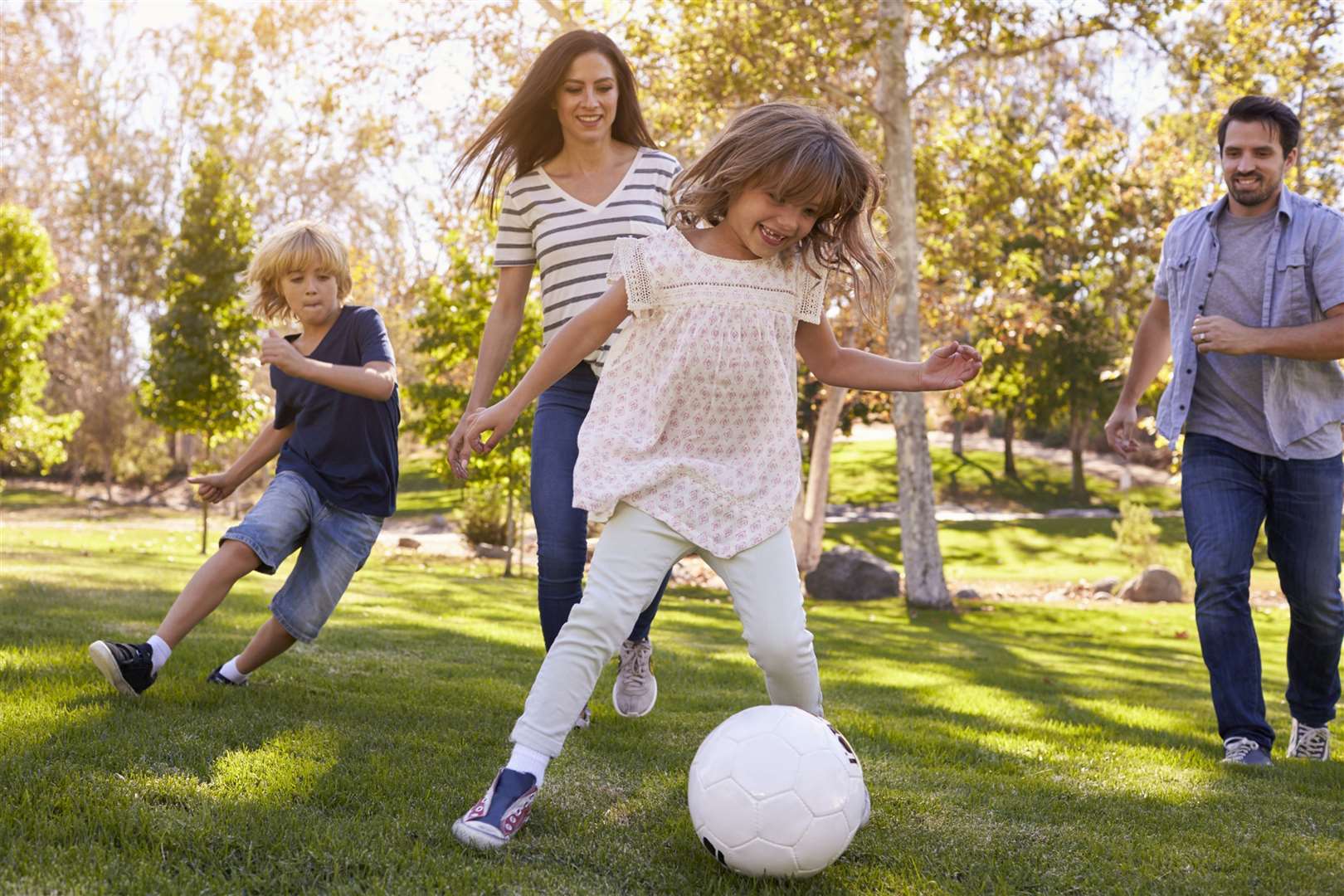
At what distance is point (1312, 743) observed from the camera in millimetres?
5176

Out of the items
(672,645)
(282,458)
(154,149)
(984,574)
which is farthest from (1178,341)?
(154,149)

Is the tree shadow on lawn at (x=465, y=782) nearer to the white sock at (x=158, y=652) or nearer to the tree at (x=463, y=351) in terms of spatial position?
the white sock at (x=158, y=652)

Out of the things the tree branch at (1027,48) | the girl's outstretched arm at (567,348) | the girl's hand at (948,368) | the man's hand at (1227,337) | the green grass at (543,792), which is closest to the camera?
the green grass at (543,792)

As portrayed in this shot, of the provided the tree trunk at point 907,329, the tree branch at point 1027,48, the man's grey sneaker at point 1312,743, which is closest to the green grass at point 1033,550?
the tree trunk at point 907,329

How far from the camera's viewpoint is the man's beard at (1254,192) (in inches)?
194

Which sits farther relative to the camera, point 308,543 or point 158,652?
point 308,543

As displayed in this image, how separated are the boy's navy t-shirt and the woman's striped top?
0.67 m

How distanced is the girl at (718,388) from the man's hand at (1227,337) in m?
1.48

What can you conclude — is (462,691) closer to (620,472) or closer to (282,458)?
(282,458)

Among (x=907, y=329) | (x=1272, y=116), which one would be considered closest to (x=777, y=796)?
(x=1272, y=116)

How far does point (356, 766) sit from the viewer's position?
3775mm

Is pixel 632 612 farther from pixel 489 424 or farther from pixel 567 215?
pixel 567 215

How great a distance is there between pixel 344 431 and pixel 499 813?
2173 mm

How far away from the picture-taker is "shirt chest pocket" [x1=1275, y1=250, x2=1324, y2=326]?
487 cm
